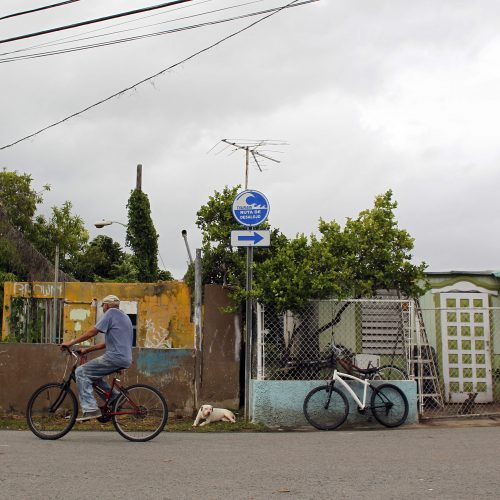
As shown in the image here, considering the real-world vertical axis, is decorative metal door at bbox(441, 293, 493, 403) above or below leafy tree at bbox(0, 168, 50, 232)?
below

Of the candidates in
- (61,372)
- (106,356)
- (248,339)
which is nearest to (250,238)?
(248,339)

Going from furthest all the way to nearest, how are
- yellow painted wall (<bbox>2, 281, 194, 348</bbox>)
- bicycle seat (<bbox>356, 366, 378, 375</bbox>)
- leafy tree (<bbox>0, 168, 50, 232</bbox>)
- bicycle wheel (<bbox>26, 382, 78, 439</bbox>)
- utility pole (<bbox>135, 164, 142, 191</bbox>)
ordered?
leafy tree (<bbox>0, 168, 50, 232</bbox>), utility pole (<bbox>135, 164, 142, 191</bbox>), yellow painted wall (<bbox>2, 281, 194, 348</bbox>), bicycle seat (<bbox>356, 366, 378, 375</bbox>), bicycle wheel (<bbox>26, 382, 78, 439</bbox>)

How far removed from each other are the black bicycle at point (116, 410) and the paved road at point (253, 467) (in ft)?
0.60

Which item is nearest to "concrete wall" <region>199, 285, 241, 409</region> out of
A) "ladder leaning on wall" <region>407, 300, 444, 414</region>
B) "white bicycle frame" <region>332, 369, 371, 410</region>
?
"white bicycle frame" <region>332, 369, 371, 410</region>

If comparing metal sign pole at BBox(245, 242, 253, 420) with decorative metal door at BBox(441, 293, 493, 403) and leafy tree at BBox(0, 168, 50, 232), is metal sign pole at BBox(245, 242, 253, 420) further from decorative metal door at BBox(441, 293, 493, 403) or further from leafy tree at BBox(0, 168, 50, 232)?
leafy tree at BBox(0, 168, 50, 232)

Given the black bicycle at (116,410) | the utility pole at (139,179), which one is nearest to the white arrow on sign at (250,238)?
the black bicycle at (116,410)

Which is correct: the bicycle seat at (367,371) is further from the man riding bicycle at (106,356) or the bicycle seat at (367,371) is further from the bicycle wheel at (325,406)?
the man riding bicycle at (106,356)

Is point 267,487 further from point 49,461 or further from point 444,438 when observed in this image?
point 444,438

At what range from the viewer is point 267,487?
5.51m

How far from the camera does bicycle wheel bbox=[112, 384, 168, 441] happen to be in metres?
7.93

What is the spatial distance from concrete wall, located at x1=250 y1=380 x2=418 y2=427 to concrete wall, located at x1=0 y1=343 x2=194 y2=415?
1279mm

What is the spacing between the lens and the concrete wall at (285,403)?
981cm

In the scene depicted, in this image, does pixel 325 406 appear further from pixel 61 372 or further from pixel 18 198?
pixel 18 198

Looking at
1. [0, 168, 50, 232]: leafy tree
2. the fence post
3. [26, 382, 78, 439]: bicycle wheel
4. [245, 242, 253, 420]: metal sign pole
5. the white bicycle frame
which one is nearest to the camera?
[26, 382, 78, 439]: bicycle wheel
